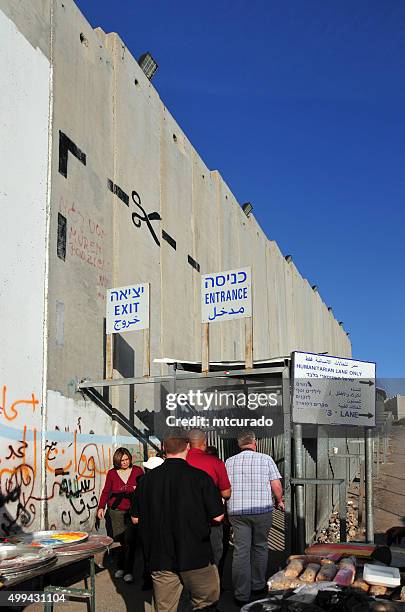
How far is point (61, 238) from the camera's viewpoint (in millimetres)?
10633

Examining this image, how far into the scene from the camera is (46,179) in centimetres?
1038

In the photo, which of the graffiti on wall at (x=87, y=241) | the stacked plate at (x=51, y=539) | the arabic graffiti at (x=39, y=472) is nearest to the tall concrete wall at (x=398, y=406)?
the graffiti on wall at (x=87, y=241)

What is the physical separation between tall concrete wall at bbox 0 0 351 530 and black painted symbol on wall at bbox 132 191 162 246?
0.23 ft

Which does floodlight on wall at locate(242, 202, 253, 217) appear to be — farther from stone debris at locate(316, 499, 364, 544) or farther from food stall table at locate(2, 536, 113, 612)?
food stall table at locate(2, 536, 113, 612)

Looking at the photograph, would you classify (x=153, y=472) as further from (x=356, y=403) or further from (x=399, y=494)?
(x=399, y=494)

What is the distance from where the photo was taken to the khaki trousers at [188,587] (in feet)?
16.4

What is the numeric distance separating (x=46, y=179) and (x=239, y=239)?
44.8ft

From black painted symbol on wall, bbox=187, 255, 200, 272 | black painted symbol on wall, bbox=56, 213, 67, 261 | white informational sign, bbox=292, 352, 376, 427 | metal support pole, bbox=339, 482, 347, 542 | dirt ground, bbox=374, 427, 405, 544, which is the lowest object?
dirt ground, bbox=374, 427, 405, 544

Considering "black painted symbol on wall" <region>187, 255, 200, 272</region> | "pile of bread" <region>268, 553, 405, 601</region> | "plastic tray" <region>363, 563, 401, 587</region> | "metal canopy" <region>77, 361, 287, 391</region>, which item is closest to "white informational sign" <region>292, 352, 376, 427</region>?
"metal canopy" <region>77, 361, 287, 391</region>

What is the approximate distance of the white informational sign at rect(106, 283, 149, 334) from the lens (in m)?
10.6

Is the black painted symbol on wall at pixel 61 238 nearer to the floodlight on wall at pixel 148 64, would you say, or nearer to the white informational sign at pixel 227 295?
the white informational sign at pixel 227 295

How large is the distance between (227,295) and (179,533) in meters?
5.57

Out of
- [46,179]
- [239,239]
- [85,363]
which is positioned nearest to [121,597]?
[85,363]

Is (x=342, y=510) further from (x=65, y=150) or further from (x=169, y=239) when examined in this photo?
(x=169, y=239)
